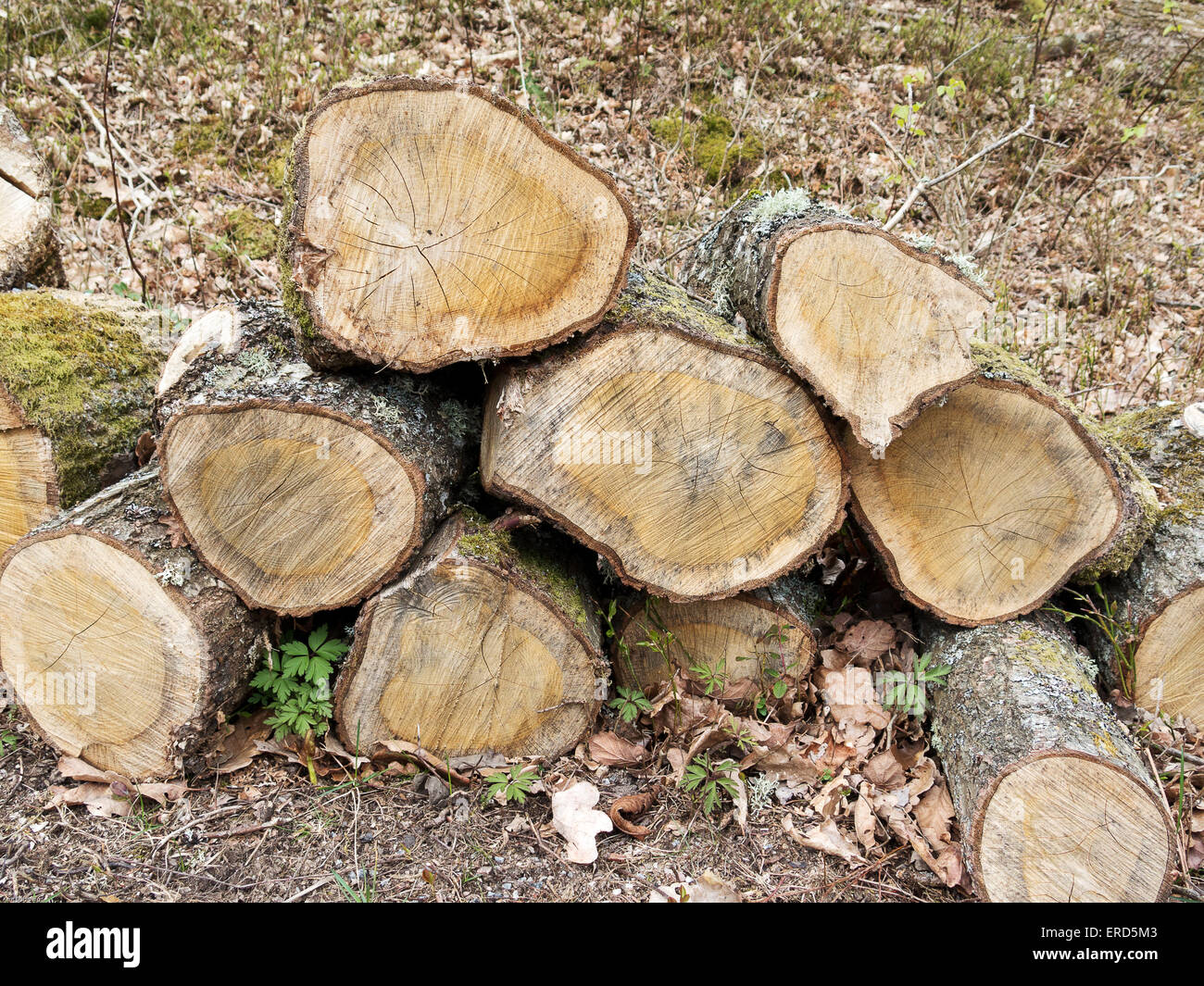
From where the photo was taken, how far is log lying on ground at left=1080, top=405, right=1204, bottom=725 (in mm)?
2646

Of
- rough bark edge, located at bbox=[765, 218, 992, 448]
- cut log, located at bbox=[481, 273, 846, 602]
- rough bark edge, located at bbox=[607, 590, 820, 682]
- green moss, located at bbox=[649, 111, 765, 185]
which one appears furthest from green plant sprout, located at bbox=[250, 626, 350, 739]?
green moss, located at bbox=[649, 111, 765, 185]

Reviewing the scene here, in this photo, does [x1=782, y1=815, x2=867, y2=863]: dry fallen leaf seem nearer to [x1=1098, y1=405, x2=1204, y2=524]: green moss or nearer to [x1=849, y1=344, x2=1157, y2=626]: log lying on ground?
[x1=849, y1=344, x2=1157, y2=626]: log lying on ground

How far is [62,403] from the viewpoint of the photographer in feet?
9.35

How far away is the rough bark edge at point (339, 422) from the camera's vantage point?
2.27 m

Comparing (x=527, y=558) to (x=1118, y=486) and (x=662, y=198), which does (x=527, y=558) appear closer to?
(x=1118, y=486)


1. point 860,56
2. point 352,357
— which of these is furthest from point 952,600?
point 860,56

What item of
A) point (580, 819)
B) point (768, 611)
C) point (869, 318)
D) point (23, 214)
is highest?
point (869, 318)

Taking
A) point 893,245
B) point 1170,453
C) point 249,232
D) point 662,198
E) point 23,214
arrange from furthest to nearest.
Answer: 1. point 662,198
2. point 249,232
3. point 23,214
4. point 1170,453
5. point 893,245

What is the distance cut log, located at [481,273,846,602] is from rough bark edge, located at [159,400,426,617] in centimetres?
24

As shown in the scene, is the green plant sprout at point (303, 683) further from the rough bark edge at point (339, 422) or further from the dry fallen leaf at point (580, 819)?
the dry fallen leaf at point (580, 819)

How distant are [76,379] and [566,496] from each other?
1962 mm

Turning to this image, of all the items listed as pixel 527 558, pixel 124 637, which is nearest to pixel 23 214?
pixel 124 637

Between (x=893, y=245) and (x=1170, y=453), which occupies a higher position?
(x=893, y=245)

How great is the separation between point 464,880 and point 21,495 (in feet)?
6.83
